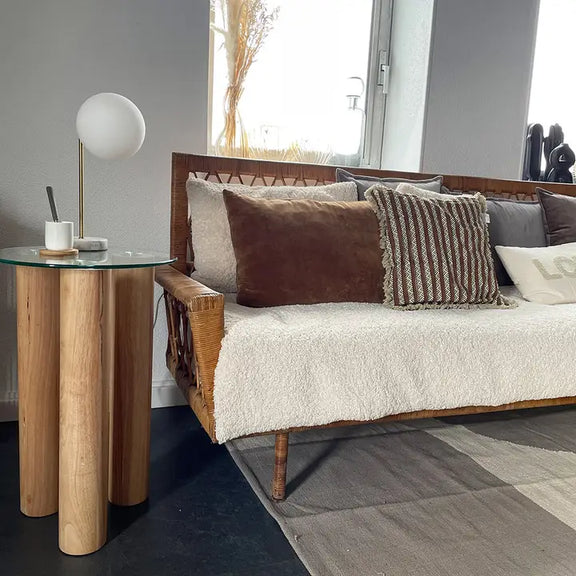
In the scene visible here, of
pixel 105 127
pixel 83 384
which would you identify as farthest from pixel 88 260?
pixel 105 127

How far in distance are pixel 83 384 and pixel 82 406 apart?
0.05 metres

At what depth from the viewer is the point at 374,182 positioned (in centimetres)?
227

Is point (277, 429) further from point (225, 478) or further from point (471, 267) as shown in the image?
point (471, 267)

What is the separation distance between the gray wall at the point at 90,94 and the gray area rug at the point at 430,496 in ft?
2.84

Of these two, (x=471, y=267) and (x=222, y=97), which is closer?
(x=471, y=267)

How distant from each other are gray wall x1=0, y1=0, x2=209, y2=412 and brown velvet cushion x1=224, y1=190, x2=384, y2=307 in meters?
0.49

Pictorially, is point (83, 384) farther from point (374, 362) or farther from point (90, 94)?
point (90, 94)

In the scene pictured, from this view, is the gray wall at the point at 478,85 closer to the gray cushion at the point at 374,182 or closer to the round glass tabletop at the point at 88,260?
the gray cushion at the point at 374,182

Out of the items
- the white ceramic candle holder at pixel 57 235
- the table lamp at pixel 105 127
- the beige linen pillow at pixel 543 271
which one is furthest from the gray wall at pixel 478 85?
the white ceramic candle holder at pixel 57 235

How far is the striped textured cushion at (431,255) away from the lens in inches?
73.4

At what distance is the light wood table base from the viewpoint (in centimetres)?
131

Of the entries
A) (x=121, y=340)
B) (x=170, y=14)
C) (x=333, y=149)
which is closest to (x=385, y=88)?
(x=333, y=149)

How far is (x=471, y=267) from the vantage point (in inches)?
76.4

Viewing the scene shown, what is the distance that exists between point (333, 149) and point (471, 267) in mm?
1002
